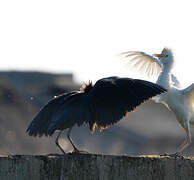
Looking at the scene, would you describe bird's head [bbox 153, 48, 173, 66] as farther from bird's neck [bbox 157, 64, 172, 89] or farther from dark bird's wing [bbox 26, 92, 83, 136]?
dark bird's wing [bbox 26, 92, 83, 136]

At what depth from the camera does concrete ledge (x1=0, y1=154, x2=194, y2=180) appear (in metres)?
7.31

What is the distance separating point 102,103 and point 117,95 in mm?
247

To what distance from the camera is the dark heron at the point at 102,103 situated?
8.53 m

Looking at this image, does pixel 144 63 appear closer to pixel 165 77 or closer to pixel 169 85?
pixel 165 77

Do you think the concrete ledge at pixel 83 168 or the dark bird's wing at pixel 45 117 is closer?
the concrete ledge at pixel 83 168

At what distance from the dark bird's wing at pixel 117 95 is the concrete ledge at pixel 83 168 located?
1.16 m

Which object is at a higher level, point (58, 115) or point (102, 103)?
point (102, 103)

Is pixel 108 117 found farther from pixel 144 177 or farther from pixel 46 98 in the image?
pixel 46 98

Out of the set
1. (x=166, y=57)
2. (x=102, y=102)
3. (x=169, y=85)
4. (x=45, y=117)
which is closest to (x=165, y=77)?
(x=169, y=85)

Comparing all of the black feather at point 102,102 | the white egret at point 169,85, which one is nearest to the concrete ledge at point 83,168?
the black feather at point 102,102

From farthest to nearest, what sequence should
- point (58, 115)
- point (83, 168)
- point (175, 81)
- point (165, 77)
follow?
1. point (175, 81)
2. point (165, 77)
3. point (58, 115)
4. point (83, 168)

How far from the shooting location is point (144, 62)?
12680 mm

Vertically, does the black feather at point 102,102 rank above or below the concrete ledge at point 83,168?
above

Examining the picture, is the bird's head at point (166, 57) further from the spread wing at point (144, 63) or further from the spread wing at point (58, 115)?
the spread wing at point (58, 115)
